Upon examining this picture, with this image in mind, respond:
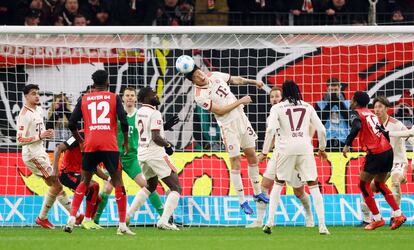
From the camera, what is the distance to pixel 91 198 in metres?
18.1

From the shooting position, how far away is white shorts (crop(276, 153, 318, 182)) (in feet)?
51.9

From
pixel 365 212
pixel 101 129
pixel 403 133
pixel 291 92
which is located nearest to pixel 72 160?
pixel 101 129

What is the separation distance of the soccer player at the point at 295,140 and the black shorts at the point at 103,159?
2145mm

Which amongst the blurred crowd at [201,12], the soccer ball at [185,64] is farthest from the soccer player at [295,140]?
the blurred crowd at [201,12]

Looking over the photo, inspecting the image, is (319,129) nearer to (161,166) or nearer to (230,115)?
(230,115)

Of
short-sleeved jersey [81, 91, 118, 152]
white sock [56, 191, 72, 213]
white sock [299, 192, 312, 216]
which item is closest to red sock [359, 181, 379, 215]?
white sock [299, 192, 312, 216]

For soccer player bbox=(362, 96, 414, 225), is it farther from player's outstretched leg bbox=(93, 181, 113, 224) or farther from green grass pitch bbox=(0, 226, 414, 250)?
player's outstretched leg bbox=(93, 181, 113, 224)

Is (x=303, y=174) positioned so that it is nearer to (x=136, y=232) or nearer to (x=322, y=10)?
(x=136, y=232)

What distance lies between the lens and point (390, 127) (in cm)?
1908

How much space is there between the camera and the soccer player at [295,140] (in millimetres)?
15844

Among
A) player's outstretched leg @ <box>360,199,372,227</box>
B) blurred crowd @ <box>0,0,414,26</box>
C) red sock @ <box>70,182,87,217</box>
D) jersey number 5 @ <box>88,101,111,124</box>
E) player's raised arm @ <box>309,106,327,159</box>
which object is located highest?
blurred crowd @ <box>0,0,414,26</box>

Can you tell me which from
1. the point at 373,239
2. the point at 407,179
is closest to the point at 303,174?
the point at 373,239

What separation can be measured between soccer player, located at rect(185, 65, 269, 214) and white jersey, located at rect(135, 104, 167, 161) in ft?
2.43

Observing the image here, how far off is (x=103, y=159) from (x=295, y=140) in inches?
103
